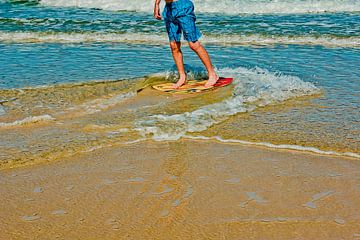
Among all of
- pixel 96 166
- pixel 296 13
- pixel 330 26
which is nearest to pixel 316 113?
pixel 96 166

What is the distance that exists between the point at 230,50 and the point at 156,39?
2.22 meters

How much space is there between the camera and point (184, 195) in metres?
3.71

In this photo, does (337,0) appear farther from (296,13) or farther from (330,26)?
(330,26)

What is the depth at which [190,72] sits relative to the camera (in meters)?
8.00

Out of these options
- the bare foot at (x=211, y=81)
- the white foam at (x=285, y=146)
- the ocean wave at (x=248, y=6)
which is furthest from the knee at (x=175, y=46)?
the ocean wave at (x=248, y=6)

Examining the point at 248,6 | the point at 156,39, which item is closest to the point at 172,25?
the point at 156,39

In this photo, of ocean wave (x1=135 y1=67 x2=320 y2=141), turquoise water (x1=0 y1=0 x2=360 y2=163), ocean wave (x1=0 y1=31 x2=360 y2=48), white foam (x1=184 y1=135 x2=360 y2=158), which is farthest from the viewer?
ocean wave (x1=0 y1=31 x2=360 y2=48)

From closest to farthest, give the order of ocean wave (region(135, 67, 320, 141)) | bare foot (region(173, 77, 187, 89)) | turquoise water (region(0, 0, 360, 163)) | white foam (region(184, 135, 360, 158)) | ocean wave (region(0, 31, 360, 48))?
white foam (region(184, 135, 360, 158)) → ocean wave (region(135, 67, 320, 141)) → turquoise water (region(0, 0, 360, 163)) → bare foot (region(173, 77, 187, 89)) → ocean wave (region(0, 31, 360, 48))

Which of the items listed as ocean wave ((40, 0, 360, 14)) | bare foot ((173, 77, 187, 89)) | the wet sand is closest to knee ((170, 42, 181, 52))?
bare foot ((173, 77, 187, 89))

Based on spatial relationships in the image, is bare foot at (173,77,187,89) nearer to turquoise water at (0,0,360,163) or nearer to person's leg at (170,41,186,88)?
person's leg at (170,41,186,88)

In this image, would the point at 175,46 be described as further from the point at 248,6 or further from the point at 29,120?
the point at 248,6

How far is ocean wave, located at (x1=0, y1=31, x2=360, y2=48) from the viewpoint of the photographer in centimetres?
1049

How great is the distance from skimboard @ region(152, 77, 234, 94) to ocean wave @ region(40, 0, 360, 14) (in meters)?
8.36

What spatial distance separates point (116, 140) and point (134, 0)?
1299cm
